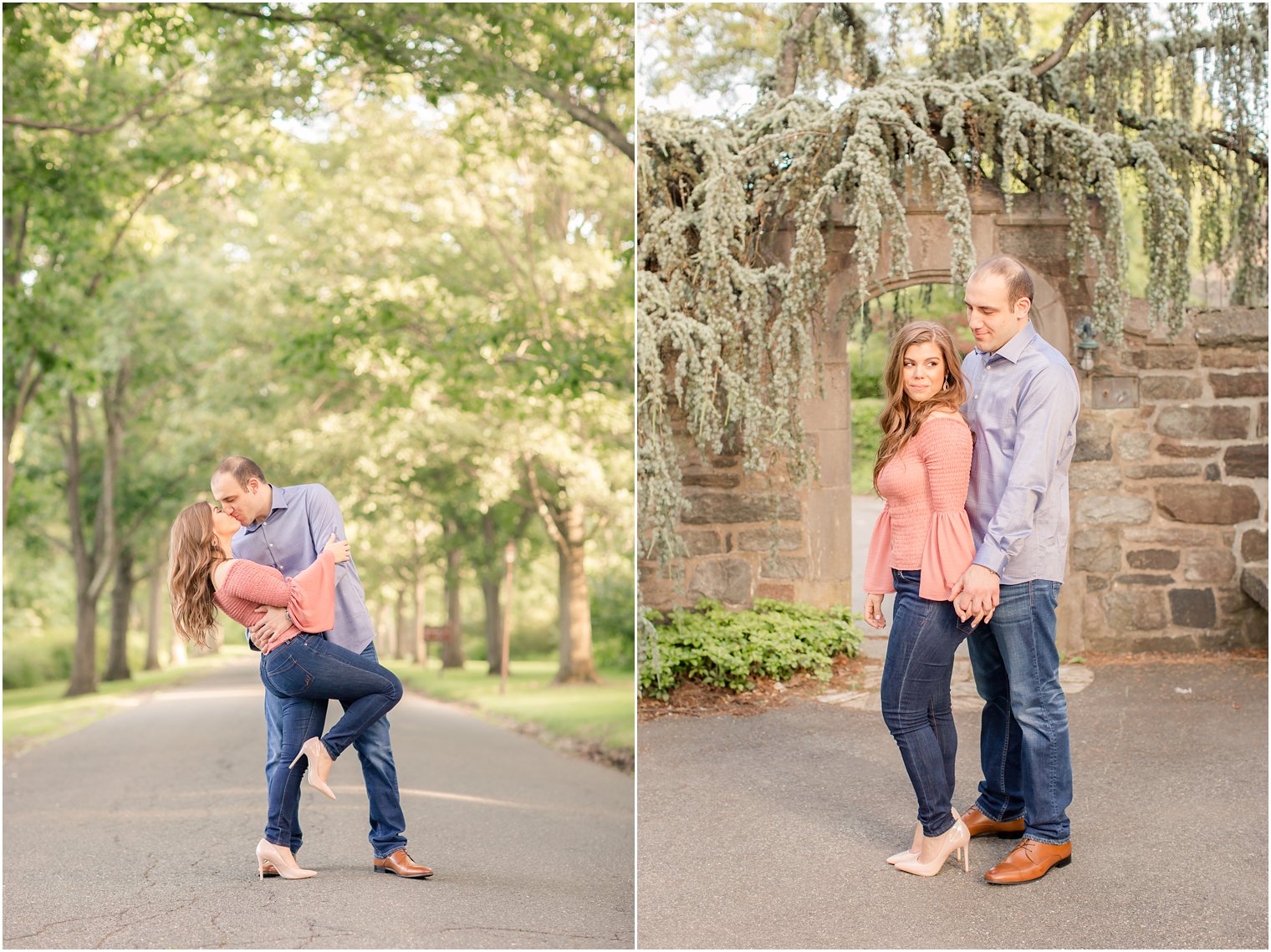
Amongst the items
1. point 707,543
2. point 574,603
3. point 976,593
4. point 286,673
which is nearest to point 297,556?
point 286,673

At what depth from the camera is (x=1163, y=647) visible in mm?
3570

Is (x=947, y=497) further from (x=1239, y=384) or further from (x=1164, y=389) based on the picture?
(x=1239, y=384)

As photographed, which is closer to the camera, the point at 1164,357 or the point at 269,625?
the point at 269,625

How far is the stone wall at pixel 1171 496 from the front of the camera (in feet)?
11.2

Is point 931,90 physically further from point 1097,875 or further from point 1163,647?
point 1097,875

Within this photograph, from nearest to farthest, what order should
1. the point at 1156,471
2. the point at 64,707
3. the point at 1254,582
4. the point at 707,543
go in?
the point at 707,543, the point at 1156,471, the point at 1254,582, the point at 64,707

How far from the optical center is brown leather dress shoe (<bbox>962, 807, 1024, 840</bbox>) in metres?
3.07

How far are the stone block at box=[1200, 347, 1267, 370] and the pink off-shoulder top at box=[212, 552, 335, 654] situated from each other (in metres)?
2.96

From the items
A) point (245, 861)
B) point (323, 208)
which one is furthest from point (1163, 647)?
point (323, 208)

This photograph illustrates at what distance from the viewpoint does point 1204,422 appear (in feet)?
12.6

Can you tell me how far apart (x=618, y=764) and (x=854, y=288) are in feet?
10.1

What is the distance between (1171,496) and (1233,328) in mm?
889

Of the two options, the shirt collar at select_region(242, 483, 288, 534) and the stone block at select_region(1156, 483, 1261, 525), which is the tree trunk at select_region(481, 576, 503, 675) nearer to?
the shirt collar at select_region(242, 483, 288, 534)

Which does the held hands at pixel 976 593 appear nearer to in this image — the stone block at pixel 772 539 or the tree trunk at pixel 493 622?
the stone block at pixel 772 539
